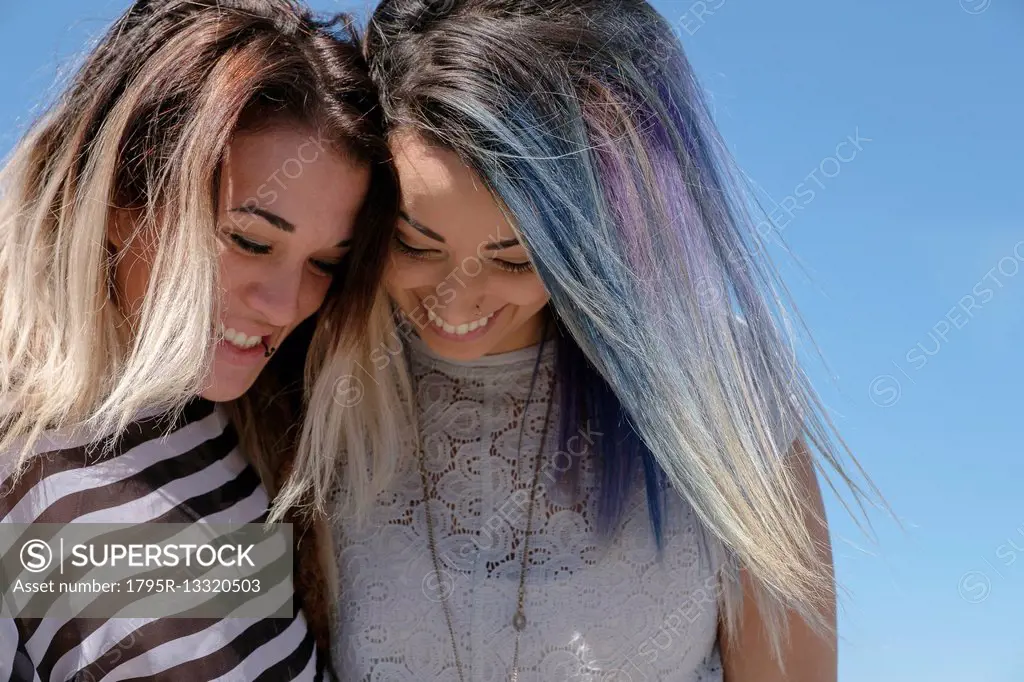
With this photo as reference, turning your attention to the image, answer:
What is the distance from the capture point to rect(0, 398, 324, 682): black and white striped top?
1968mm

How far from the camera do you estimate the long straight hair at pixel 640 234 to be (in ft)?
7.47

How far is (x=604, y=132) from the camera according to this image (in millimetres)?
2309

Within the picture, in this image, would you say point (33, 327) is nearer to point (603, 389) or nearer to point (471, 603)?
point (471, 603)

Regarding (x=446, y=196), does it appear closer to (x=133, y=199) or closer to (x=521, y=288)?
(x=521, y=288)

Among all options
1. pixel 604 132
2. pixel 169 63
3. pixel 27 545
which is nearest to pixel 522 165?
pixel 604 132

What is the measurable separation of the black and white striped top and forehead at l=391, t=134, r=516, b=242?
2.33 feet

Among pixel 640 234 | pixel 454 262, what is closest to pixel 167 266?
pixel 454 262

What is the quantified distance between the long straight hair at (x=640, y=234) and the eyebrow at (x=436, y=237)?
80 mm

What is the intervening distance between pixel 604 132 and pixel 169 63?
967 millimetres

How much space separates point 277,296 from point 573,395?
32.9 inches

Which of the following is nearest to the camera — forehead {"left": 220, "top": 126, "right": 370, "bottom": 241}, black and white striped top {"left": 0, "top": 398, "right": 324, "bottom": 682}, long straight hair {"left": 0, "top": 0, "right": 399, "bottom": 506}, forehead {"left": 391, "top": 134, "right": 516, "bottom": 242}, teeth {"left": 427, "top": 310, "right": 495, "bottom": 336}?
black and white striped top {"left": 0, "top": 398, "right": 324, "bottom": 682}

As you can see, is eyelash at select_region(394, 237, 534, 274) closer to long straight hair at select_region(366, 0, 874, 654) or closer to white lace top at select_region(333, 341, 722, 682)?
long straight hair at select_region(366, 0, 874, 654)

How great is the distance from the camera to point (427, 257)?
8.02 ft

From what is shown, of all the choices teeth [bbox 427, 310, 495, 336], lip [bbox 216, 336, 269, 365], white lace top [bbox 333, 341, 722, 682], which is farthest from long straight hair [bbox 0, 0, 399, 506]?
white lace top [bbox 333, 341, 722, 682]
